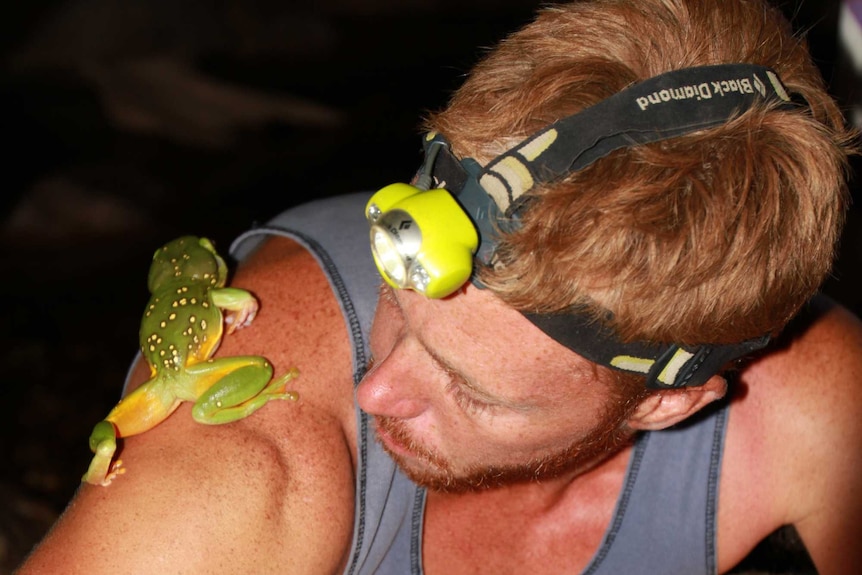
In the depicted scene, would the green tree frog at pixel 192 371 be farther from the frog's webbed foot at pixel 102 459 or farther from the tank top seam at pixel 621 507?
the tank top seam at pixel 621 507

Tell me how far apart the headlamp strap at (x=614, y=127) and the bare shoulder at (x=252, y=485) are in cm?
58

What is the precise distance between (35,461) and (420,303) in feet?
9.02

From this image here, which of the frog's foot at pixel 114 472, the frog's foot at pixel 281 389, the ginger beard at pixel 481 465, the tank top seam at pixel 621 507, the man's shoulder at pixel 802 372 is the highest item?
the frog's foot at pixel 281 389

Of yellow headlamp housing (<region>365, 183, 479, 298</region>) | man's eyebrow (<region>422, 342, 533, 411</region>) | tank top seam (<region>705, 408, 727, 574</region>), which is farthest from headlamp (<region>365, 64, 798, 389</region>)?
tank top seam (<region>705, 408, 727, 574</region>)

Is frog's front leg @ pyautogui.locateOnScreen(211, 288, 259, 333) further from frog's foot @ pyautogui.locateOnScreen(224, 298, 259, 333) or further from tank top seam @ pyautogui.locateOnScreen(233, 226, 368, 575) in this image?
tank top seam @ pyautogui.locateOnScreen(233, 226, 368, 575)

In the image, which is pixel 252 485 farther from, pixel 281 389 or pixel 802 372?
pixel 802 372

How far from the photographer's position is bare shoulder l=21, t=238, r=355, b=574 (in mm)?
1461

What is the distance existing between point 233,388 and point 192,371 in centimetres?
9

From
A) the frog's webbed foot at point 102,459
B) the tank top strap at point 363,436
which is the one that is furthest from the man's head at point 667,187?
the frog's webbed foot at point 102,459

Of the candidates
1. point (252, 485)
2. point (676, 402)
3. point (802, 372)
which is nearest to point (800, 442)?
point (802, 372)

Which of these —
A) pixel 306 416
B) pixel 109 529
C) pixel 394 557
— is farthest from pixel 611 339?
pixel 109 529

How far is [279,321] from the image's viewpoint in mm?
1757

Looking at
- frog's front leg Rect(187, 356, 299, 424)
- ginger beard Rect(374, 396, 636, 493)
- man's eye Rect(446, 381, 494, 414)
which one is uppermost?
man's eye Rect(446, 381, 494, 414)

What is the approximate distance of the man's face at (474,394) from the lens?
1.41 metres
